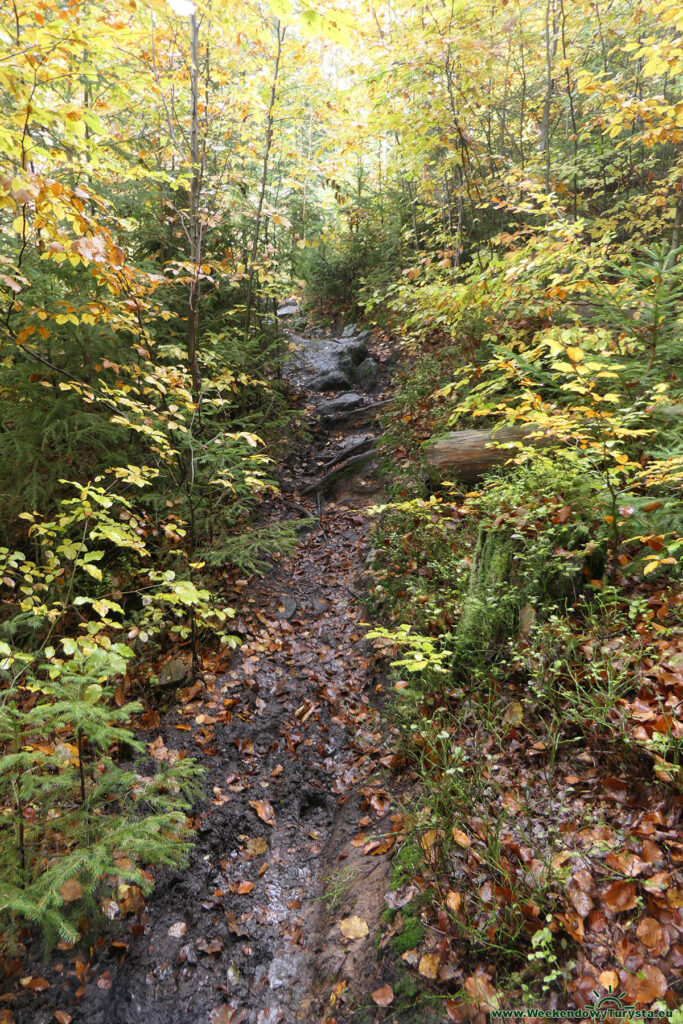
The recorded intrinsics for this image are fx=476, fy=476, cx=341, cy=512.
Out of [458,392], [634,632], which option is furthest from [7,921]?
[458,392]

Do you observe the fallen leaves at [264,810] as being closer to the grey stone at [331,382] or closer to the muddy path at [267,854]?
the muddy path at [267,854]

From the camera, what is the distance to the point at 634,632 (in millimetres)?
3049

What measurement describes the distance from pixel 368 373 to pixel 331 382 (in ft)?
3.16

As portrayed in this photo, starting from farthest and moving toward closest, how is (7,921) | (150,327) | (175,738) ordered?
(150,327) < (175,738) < (7,921)

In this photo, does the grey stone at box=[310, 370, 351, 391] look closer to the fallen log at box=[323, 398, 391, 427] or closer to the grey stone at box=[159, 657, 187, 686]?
the fallen log at box=[323, 398, 391, 427]

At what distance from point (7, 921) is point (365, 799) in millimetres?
2309

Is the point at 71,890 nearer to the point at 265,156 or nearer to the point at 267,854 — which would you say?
the point at 267,854

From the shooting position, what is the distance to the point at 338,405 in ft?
35.2

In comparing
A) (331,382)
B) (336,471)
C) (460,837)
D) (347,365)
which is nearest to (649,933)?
(460,837)

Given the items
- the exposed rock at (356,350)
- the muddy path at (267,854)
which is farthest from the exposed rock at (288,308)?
the muddy path at (267,854)

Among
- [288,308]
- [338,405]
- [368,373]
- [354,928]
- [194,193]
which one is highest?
[288,308]

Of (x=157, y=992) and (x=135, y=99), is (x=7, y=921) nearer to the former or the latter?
(x=157, y=992)

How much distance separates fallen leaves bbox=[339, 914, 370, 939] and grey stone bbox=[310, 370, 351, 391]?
1016cm

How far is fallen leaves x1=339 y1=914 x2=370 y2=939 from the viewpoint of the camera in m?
2.81
